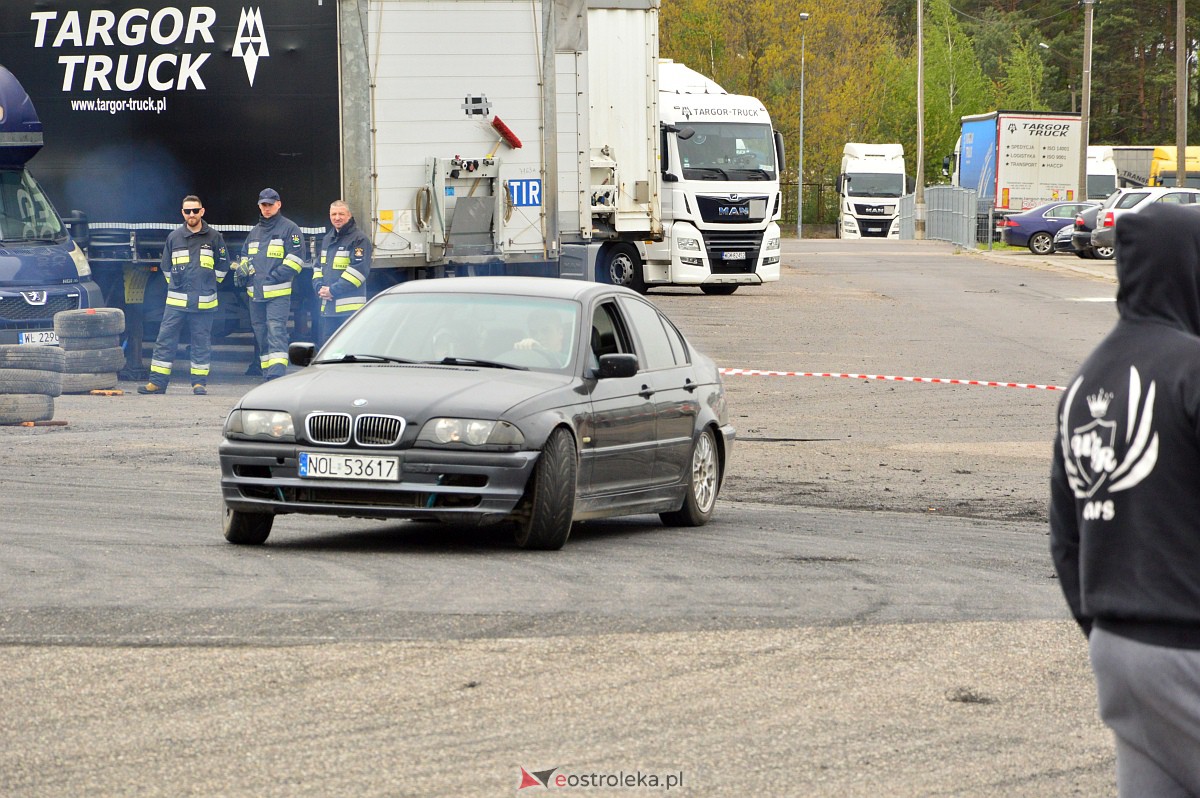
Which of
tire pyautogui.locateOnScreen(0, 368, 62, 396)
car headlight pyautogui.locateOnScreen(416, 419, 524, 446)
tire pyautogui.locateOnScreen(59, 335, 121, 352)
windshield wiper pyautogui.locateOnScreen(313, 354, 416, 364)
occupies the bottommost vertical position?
tire pyautogui.locateOnScreen(0, 368, 62, 396)

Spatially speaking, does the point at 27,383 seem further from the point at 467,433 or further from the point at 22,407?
the point at 467,433

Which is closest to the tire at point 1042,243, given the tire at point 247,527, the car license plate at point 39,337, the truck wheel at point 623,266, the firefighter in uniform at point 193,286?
the truck wheel at point 623,266

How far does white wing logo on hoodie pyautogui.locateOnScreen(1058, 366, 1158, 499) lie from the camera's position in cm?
345

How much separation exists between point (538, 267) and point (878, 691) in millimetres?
14897

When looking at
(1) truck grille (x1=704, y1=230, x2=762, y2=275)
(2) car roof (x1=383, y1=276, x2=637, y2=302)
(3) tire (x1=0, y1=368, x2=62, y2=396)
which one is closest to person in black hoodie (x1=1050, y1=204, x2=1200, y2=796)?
(2) car roof (x1=383, y1=276, x2=637, y2=302)

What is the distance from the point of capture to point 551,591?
8.05 metres

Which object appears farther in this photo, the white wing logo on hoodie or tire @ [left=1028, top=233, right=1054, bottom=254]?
tire @ [left=1028, top=233, right=1054, bottom=254]

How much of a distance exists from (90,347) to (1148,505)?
16032 millimetres

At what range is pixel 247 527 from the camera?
9375 mm

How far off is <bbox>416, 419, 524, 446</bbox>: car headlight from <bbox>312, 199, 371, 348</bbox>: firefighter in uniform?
9007 mm

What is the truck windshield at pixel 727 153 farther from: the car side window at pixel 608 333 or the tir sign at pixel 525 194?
the car side window at pixel 608 333

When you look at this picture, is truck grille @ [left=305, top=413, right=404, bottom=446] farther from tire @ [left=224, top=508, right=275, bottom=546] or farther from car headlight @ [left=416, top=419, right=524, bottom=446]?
tire @ [left=224, top=508, right=275, bottom=546]

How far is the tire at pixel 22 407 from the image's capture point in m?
15.8

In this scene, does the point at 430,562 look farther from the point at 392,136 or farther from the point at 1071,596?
the point at 392,136
